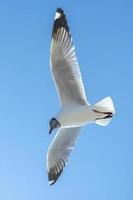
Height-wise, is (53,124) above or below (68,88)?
below

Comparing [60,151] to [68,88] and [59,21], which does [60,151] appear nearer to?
[68,88]

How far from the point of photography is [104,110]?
28.8 feet

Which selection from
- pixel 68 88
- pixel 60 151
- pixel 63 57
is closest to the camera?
pixel 63 57

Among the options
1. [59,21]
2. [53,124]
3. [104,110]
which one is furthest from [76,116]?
[59,21]

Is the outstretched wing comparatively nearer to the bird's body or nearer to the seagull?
the seagull

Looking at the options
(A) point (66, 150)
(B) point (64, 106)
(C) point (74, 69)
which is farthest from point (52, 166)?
(C) point (74, 69)

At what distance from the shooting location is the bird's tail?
28.6 feet

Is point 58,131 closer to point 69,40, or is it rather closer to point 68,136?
point 68,136

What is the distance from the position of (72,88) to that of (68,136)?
88 centimetres

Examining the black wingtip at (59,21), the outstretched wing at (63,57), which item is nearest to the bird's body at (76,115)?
the outstretched wing at (63,57)

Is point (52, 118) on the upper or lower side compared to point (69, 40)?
lower

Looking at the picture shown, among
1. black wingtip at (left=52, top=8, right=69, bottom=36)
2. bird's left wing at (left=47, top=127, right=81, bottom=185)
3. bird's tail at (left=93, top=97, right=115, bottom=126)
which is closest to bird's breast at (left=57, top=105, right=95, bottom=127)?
bird's tail at (left=93, top=97, right=115, bottom=126)

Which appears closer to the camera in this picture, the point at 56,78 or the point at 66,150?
the point at 56,78

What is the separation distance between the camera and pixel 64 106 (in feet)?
30.8
